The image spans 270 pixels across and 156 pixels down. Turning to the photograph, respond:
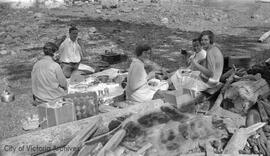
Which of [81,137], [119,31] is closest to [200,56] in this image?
[81,137]

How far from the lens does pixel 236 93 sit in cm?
691

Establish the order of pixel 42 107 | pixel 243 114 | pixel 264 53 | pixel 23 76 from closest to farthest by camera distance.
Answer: pixel 42 107, pixel 243 114, pixel 23 76, pixel 264 53

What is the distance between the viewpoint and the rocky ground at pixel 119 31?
10.1m

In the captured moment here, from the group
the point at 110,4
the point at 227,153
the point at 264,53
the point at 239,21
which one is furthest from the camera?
the point at 110,4

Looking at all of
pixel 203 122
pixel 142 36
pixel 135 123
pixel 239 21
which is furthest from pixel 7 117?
pixel 239 21

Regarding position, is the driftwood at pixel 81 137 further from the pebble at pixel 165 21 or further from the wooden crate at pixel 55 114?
the pebble at pixel 165 21

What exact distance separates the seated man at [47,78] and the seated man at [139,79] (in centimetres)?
151

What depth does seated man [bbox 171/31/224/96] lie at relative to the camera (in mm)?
A: 7075

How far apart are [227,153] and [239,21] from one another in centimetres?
1517

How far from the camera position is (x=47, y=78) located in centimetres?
682

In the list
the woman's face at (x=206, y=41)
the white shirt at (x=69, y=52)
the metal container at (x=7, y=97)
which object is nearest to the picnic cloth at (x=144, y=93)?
the woman's face at (x=206, y=41)

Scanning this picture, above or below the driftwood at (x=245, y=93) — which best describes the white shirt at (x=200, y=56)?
above

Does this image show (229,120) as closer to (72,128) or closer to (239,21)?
(72,128)

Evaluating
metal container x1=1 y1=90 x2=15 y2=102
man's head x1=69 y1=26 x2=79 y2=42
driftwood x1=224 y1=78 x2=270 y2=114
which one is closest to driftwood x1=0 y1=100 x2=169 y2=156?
driftwood x1=224 y1=78 x2=270 y2=114
